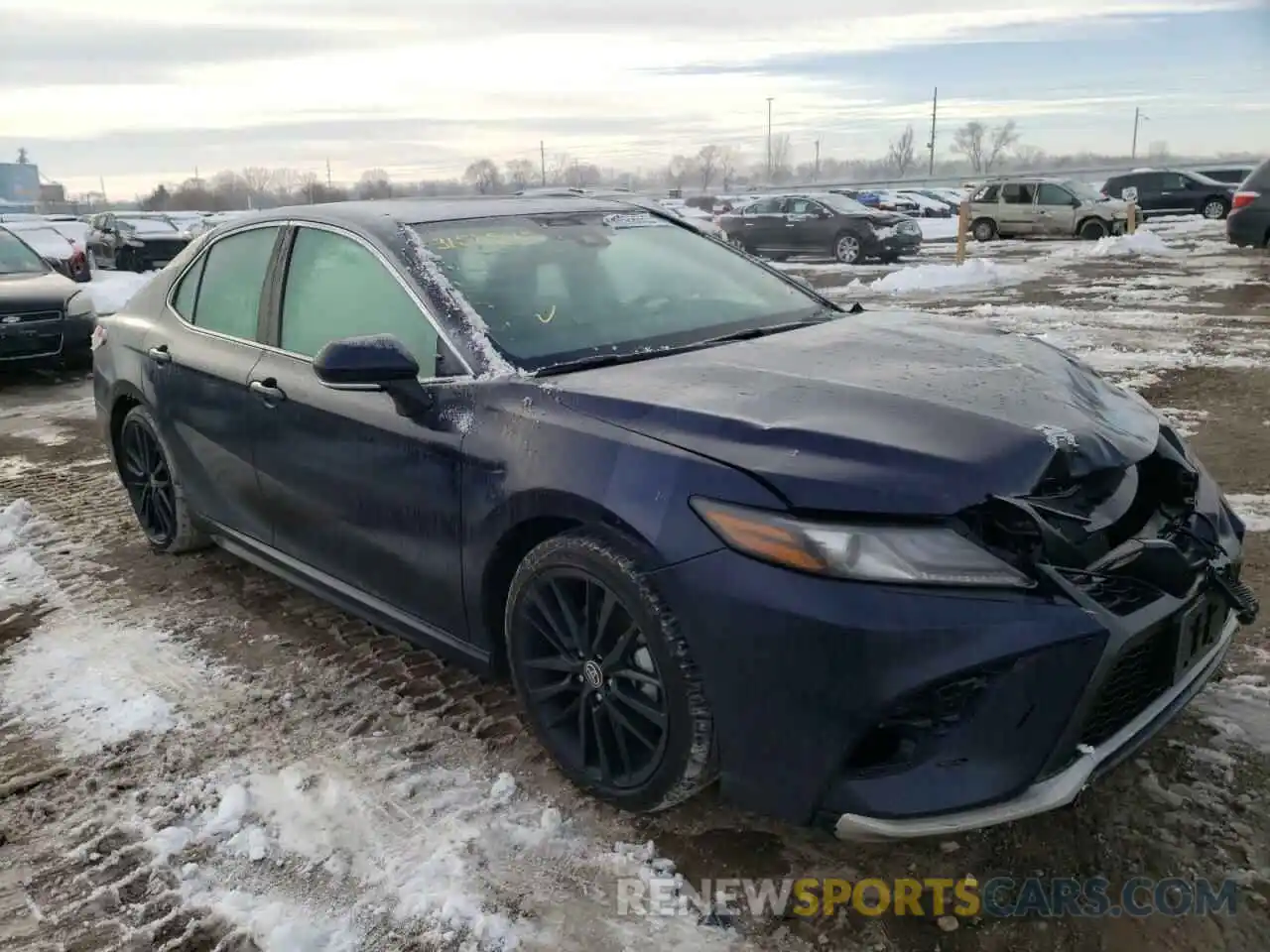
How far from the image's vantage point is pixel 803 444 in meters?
2.33

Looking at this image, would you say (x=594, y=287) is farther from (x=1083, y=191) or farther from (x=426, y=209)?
(x=1083, y=191)

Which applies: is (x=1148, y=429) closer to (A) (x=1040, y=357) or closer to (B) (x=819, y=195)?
(A) (x=1040, y=357)

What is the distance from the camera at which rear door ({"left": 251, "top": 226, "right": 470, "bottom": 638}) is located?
3.00 metres

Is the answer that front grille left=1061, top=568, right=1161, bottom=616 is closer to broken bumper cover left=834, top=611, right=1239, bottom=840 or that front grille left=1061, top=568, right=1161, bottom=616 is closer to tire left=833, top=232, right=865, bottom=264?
broken bumper cover left=834, top=611, right=1239, bottom=840

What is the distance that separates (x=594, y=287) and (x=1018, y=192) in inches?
984

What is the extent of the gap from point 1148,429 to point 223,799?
9.04 ft

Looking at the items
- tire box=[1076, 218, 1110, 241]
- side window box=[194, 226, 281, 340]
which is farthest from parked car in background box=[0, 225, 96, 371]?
tire box=[1076, 218, 1110, 241]

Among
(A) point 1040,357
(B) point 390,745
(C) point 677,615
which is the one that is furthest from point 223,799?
(A) point 1040,357

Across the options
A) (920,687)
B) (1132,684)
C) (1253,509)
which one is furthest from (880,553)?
(1253,509)

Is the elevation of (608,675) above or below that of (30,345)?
above

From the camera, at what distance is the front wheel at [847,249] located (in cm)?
2108

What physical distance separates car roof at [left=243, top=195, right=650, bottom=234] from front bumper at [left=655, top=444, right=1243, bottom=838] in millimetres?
1804

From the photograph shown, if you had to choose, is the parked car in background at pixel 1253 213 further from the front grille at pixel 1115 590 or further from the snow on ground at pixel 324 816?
the snow on ground at pixel 324 816

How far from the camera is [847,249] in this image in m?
21.2
